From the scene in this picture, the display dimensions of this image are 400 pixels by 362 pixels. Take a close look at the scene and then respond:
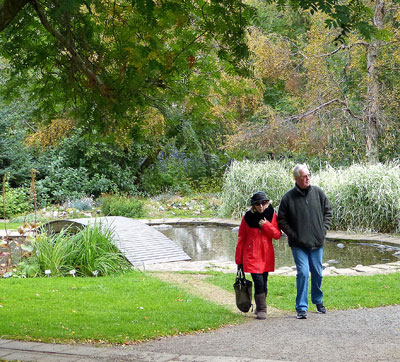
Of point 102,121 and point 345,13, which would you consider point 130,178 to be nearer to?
point 102,121

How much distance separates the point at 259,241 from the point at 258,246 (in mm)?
59

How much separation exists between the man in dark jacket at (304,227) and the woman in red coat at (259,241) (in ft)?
0.66

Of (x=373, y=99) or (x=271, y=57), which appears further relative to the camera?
(x=271, y=57)

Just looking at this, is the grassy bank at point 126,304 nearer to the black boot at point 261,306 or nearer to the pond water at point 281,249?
the black boot at point 261,306

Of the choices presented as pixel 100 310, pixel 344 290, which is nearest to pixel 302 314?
pixel 344 290

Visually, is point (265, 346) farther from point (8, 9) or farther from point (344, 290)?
point (8, 9)

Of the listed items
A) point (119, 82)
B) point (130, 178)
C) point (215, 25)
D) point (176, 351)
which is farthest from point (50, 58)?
point (130, 178)

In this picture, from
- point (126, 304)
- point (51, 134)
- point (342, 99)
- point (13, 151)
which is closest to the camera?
point (126, 304)

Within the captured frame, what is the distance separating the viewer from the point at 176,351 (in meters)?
5.59

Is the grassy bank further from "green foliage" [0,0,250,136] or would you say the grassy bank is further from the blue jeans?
"green foliage" [0,0,250,136]

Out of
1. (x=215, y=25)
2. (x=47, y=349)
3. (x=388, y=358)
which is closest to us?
(x=388, y=358)

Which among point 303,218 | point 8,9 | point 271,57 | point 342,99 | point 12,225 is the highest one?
point 271,57

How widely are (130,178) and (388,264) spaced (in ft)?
51.8

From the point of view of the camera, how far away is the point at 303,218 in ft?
22.7
